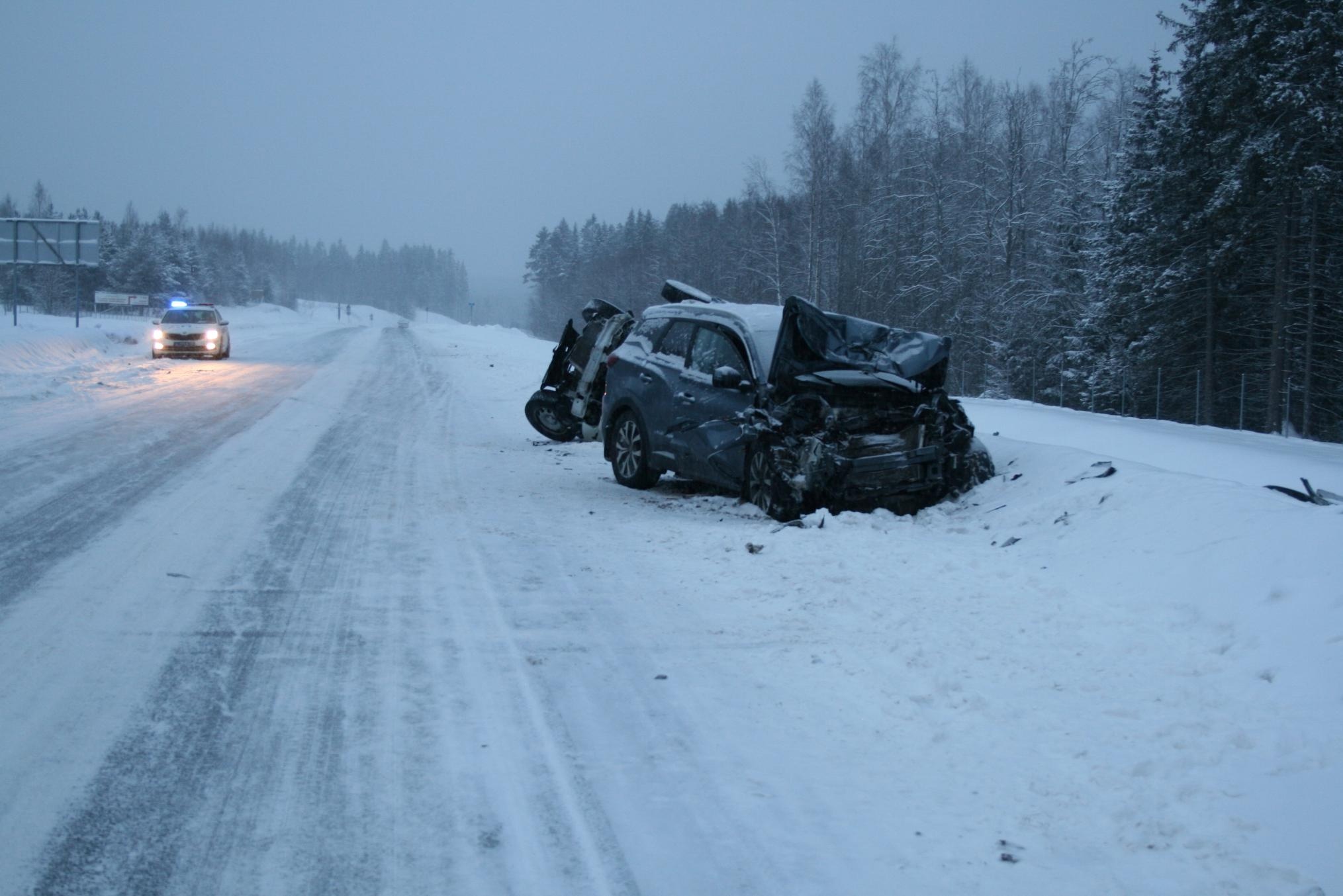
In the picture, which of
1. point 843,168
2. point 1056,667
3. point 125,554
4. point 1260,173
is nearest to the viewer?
point 1056,667

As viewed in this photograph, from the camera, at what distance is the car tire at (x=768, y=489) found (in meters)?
8.29

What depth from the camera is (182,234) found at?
400 feet

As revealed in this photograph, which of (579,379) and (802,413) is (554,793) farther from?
(579,379)

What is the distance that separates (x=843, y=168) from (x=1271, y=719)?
47.7 meters

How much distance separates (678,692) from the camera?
4.89 m

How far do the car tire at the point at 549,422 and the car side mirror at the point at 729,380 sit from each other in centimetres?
570

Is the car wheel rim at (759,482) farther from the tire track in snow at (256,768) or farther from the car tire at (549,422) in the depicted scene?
the car tire at (549,422)

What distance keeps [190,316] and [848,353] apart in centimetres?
2484

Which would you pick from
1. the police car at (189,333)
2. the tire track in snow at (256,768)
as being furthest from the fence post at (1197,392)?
the police car at (189,333)

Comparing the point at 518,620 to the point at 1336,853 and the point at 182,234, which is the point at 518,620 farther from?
the point at 182,234

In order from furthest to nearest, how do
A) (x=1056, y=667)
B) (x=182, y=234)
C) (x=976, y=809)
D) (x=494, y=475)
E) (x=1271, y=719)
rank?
(x=182, y=234), (x=494, y=475), (x=1056, y=667), (x=1271, y=719), (x=976, y=809)

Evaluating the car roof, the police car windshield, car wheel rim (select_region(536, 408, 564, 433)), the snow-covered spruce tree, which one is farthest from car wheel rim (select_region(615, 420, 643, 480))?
the police car windshield

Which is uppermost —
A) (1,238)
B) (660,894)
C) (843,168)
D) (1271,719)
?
(843,168)

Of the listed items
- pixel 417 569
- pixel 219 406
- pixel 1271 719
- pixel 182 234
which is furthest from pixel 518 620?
pixel 182 234
